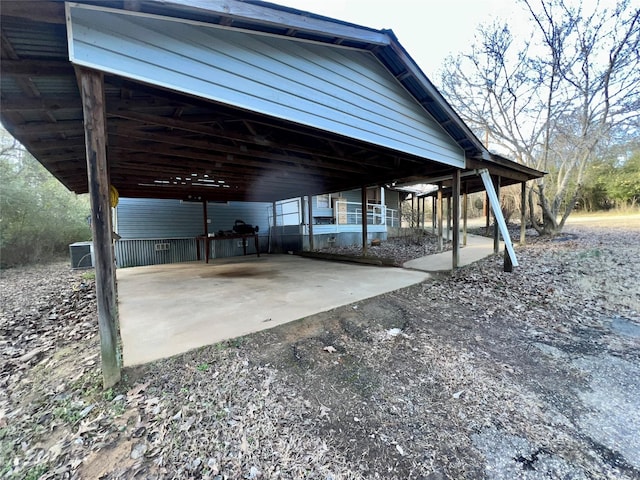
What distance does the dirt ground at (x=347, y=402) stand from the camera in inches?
60.1

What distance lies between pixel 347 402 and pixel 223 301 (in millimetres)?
2804

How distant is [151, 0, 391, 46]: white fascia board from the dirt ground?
3009 millimetres

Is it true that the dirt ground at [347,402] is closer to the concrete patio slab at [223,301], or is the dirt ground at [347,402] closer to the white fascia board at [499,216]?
the concrete patio slab at [223,301]

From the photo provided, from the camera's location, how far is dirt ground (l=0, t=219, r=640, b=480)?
5.01 feet

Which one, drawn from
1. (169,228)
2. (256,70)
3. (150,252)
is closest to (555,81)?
(256,70)

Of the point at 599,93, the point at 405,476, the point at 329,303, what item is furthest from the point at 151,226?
the point at 599,93

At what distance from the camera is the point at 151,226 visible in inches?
404

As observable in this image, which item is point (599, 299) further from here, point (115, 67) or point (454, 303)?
point (115, 67)

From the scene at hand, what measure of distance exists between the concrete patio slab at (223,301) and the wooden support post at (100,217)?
26cm

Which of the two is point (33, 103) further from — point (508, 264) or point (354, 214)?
point (354, 214)

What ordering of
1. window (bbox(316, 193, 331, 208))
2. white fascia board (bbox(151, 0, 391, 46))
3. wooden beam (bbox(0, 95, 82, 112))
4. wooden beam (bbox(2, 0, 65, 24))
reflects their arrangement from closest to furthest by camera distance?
wooden beam (bbox(2, 0, 65, 24)), white fascia board (bbox(151, 0, 391, 46)), wooden beam (bbox(0, 95, 82, 112)), window (bbox(316, 193, 331, 208))

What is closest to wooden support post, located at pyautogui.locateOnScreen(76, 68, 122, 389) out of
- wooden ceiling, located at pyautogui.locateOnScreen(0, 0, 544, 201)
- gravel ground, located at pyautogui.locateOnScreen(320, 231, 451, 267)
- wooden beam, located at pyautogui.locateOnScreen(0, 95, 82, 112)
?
wooden ceiling, located at pyautogui.locateOnScreen(0, 0, 544, 201)

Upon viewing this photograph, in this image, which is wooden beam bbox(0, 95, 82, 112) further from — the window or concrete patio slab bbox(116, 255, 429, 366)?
the window

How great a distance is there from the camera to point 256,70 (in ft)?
9.32
